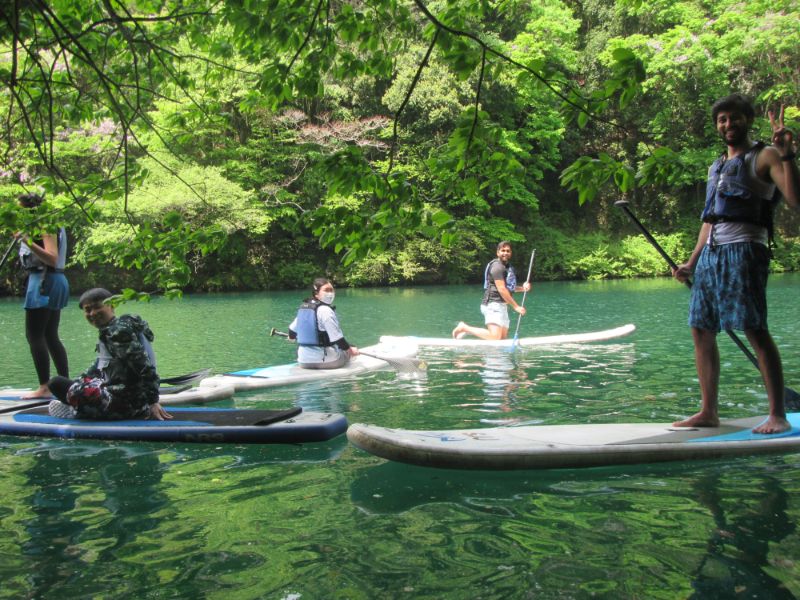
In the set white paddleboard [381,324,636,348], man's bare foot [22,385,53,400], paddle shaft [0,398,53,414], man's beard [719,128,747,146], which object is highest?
man's beard [719,128,747,146]

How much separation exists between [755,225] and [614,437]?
1.31 metres

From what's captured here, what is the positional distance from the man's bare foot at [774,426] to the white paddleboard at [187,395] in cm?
423

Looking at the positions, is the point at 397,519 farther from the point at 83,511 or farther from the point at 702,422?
the point at 702,422

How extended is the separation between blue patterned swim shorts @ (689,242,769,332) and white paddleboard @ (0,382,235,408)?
407cm

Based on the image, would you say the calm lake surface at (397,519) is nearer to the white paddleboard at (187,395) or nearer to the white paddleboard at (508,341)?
the white paddleboard at (187,395)

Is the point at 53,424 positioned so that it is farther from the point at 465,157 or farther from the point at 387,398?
the point at 465,157

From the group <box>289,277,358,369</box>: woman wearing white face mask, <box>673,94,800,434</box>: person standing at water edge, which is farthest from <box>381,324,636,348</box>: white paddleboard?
<box>673,94,800,434</box>: person standing at water edge

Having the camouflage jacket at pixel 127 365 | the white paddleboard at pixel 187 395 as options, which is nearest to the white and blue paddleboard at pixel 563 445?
the camouflage jacket at pixel 127 365

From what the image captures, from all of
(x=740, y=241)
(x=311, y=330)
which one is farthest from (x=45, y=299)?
(x=740, y=241)

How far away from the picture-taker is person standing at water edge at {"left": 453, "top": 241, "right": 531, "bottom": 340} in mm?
9648

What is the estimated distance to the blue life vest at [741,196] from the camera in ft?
12.0

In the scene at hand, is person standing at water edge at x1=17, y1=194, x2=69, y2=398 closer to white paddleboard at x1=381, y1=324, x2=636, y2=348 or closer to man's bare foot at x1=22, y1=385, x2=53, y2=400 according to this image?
man's bare foot at x1=22, y1=385, x2=53, y2=400

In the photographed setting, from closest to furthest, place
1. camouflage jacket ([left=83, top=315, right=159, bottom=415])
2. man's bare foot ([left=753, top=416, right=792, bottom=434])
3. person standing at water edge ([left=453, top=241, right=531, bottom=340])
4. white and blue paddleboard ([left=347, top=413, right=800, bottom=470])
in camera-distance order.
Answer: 1. white and blue paddleboard ([left=347, top=413, right=800, bottom=470])
2. man's bare foot ([left=753, top=416, right=792, bottom=434])
3. camouflage jacket ([left=83, top=315, right=159, bottom=415])
4. person standing at water edge ([left=453, top=241, right=531, bottom=340])

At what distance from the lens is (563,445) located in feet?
12.1
